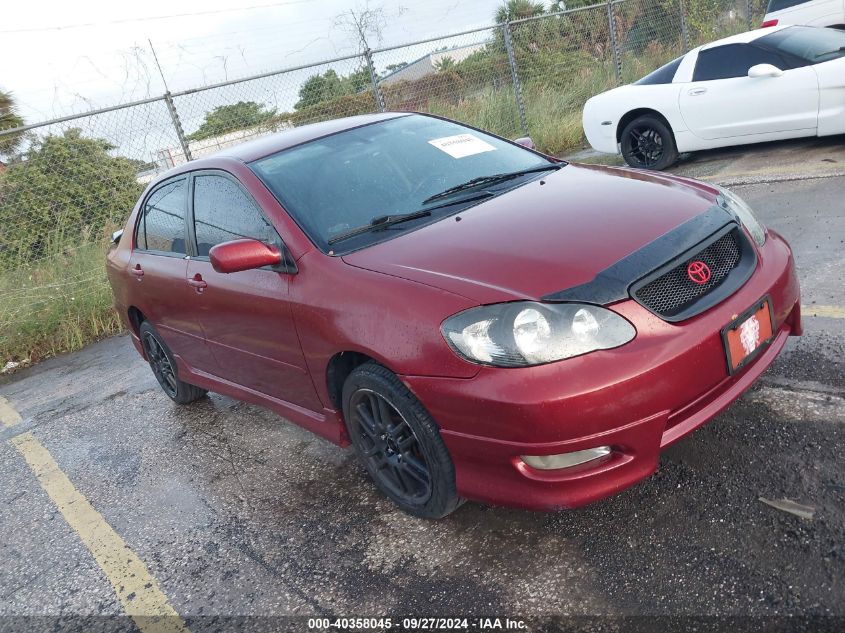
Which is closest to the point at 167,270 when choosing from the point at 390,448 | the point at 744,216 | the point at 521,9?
the point at 390,448

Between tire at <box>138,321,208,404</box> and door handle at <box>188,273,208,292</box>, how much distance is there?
0.98 metres

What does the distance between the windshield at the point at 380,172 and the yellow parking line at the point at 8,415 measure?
338 cm

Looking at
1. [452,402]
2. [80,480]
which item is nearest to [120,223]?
[80,480]

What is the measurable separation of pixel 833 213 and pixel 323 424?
13.5ft

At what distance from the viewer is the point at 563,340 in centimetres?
236

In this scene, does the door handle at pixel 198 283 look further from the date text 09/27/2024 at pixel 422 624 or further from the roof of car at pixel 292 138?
the date text 09/27/2024 at pixel 422 624

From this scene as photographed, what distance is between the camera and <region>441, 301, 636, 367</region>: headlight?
236cm

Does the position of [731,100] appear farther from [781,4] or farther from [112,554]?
[112,554]

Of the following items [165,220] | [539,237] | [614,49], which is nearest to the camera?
[539,237]

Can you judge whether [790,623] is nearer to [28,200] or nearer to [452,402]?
[452,402]

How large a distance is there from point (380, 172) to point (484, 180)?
50 centimetres

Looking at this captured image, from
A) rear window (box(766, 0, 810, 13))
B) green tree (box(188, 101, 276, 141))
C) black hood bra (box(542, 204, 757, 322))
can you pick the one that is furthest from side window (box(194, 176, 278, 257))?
rear window (box(766, 0, 810, 13))

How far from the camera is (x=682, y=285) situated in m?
2.55

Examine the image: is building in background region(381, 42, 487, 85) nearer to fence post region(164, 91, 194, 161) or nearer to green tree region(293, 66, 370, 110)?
green tree region(293, 66, 370, 110)
